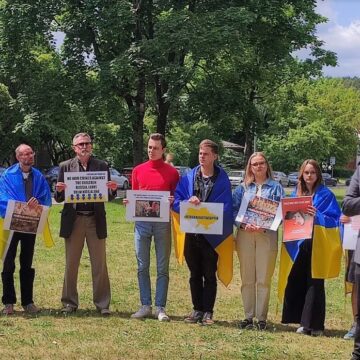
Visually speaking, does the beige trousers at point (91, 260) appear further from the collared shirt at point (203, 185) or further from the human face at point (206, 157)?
the human face at point (206, 157)

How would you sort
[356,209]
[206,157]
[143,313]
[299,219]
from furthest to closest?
[143,313] < [206,157] < [299,219] < [356,209]

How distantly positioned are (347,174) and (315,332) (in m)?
77.3

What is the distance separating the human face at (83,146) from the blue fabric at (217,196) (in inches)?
45.9

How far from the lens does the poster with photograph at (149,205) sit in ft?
22.5

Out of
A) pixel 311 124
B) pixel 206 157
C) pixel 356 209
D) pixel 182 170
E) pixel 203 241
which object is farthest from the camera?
pixel 311 124

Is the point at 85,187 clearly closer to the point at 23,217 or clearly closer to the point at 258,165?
the point at 23,217

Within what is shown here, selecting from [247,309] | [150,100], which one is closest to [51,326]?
[247,309]

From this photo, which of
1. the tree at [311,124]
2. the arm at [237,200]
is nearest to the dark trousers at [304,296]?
the arm at [237,200]

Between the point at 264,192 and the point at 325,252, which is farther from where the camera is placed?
the point at 264,192

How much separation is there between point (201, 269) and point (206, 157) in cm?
130

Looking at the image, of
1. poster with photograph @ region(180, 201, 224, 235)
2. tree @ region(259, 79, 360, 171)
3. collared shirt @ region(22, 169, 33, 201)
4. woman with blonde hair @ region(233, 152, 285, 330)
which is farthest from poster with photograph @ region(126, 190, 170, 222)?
tree @ region(259, 79, 360, 171)

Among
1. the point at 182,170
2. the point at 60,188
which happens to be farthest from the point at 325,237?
the point at 182,170

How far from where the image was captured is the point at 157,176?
697 centimetres

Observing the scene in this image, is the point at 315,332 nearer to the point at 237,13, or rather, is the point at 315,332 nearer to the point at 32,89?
the point at 237,13
